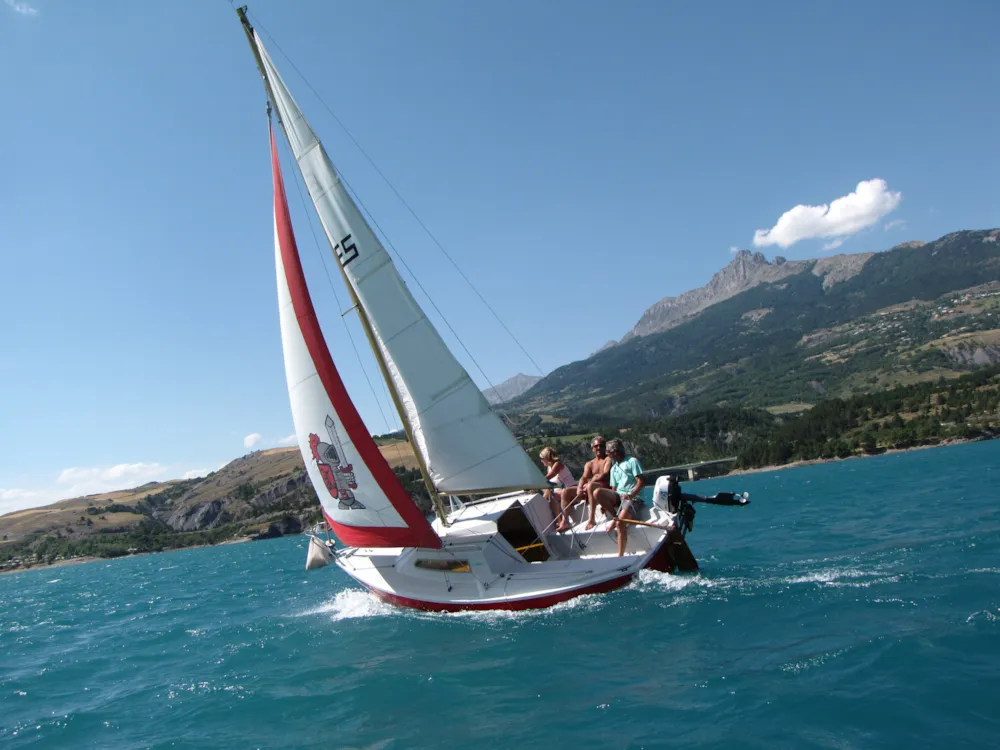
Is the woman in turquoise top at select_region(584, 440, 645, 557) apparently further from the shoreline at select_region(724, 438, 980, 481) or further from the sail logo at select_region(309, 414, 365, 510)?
the shoreline at select_region(724, 438, 980, 481)

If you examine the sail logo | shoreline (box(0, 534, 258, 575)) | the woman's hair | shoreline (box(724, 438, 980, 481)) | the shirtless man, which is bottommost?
shoreline (box(724, 438, 980, 481))

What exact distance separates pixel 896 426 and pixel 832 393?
103180 millimetres

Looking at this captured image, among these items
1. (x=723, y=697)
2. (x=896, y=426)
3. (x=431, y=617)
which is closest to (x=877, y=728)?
(x=723, y=697)

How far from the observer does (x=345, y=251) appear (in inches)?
643

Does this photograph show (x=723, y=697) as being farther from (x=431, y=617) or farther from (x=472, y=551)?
(x=431, y=617)

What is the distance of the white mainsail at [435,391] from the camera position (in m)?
15.9

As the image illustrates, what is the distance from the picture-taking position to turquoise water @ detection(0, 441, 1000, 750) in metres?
7.41

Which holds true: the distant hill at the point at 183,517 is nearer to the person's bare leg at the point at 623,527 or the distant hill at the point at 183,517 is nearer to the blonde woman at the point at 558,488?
the blonde woman at the point at 558,488

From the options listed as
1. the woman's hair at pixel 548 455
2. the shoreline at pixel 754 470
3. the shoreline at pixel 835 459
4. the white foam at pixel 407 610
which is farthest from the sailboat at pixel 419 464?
the shoreline at pixel 754 470

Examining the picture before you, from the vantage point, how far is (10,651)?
838 inches

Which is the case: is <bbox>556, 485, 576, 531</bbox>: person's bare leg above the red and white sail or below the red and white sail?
below

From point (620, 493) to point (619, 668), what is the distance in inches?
227

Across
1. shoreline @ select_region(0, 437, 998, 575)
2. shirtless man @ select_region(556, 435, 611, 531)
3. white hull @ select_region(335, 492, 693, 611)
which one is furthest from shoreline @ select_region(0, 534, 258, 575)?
shirtless man @ select_region(556, 435, 611, 531)

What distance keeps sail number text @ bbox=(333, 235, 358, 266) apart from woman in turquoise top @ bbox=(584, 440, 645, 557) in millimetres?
8079
